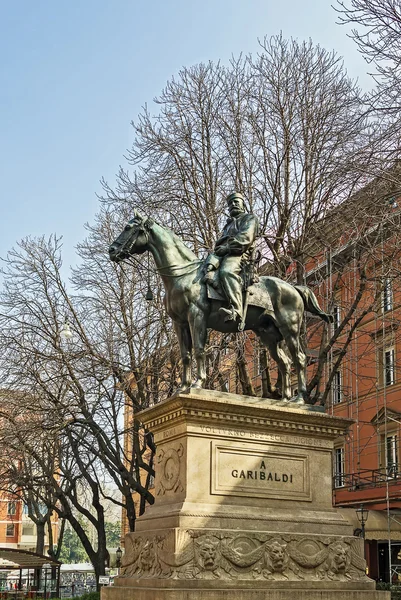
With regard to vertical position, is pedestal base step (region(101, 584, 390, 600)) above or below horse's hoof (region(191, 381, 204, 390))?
below

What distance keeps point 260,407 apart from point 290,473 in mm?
1110

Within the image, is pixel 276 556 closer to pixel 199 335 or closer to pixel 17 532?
pixel 199 335

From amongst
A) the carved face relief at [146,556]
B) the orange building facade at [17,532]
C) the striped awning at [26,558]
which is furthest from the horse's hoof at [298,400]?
the orange building facade at [17,532]

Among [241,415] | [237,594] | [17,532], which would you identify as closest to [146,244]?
[241,415]

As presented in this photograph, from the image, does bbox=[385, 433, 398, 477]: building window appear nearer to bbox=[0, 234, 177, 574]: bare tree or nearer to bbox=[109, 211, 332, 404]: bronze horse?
bbox=[0, 234, 177, 574]: bare tree

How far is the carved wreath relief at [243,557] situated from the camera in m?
9.73

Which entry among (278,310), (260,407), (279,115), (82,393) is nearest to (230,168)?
(279,115)

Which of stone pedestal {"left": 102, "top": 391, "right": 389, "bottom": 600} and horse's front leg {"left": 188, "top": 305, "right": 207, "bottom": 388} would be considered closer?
stone pedestal {"left": 102, "top": 391, "right": 389, "bottom": 600}

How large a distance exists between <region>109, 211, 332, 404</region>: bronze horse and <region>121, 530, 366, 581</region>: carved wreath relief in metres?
2.14

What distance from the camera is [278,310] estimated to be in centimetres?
1206

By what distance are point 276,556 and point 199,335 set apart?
3.23m

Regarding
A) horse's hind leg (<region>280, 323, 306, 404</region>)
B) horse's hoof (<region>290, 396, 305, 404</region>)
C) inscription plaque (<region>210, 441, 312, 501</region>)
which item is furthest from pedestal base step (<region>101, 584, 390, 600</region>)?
horse's hind leg (<region>280, 323, 306, 404</region>)

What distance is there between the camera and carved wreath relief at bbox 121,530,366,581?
973 cm

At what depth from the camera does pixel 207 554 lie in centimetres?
976
